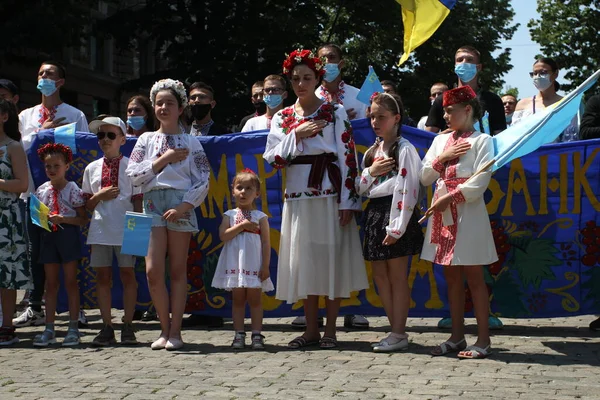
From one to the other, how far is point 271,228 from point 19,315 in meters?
2.98

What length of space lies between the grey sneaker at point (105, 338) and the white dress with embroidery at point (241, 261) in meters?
0.93

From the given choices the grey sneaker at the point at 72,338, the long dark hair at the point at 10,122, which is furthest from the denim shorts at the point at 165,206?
the long dark hair at the point at 10,122

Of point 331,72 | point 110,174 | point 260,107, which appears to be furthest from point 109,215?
point 260,107

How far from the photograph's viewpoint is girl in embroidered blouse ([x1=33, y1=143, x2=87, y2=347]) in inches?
352

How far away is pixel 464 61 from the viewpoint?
9609mm

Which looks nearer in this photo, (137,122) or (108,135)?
(108,135)

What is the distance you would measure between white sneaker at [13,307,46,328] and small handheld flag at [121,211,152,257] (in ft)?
8.06

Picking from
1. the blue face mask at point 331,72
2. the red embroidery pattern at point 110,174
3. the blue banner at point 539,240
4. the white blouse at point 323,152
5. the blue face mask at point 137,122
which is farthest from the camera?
the blue face mask at point 137,122

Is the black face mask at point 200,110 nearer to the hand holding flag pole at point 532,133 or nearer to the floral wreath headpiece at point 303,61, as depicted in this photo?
the floral wreath headpiece at point 303,61

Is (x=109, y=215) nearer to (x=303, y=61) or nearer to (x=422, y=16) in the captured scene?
(x=303, y=61)

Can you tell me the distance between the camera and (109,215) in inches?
348

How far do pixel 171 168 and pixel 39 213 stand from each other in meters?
1.21

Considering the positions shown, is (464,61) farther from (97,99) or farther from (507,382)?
(97,99)

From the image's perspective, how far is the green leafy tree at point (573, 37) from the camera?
114ft
